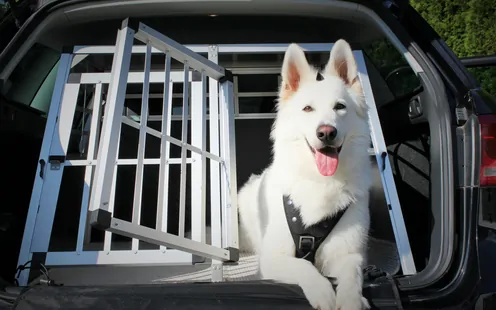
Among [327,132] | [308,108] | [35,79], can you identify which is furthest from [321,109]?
[35,79]

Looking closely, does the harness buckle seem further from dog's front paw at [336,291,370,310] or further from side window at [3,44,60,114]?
side window at [3,44,60,114]

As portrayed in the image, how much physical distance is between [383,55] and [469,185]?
1612 mm

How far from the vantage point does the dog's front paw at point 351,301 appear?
4.36ft

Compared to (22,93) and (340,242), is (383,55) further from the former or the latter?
(22,93)

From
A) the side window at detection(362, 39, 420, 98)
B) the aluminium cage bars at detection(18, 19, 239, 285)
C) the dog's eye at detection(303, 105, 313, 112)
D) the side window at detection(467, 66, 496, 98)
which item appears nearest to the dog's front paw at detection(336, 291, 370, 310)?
the aluminium cage bars at detection(18, 19, 239, 285)

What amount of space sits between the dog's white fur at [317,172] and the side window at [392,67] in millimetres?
402

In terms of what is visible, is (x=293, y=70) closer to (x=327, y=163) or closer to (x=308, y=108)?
(x=308, y=108)

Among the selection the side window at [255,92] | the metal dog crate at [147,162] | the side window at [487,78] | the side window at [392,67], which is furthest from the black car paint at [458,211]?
the side window at [487,78]

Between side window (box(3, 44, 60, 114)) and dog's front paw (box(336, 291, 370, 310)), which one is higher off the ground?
side window (box(3, 44, 60, 114))

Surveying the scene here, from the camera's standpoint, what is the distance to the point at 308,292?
4.45 ft

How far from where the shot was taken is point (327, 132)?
1.89 meters

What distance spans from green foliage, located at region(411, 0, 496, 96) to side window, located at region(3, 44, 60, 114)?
287 inches

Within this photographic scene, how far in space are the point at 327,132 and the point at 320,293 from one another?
2.76ft

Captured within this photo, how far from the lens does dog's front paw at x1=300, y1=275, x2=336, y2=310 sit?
131 cm
